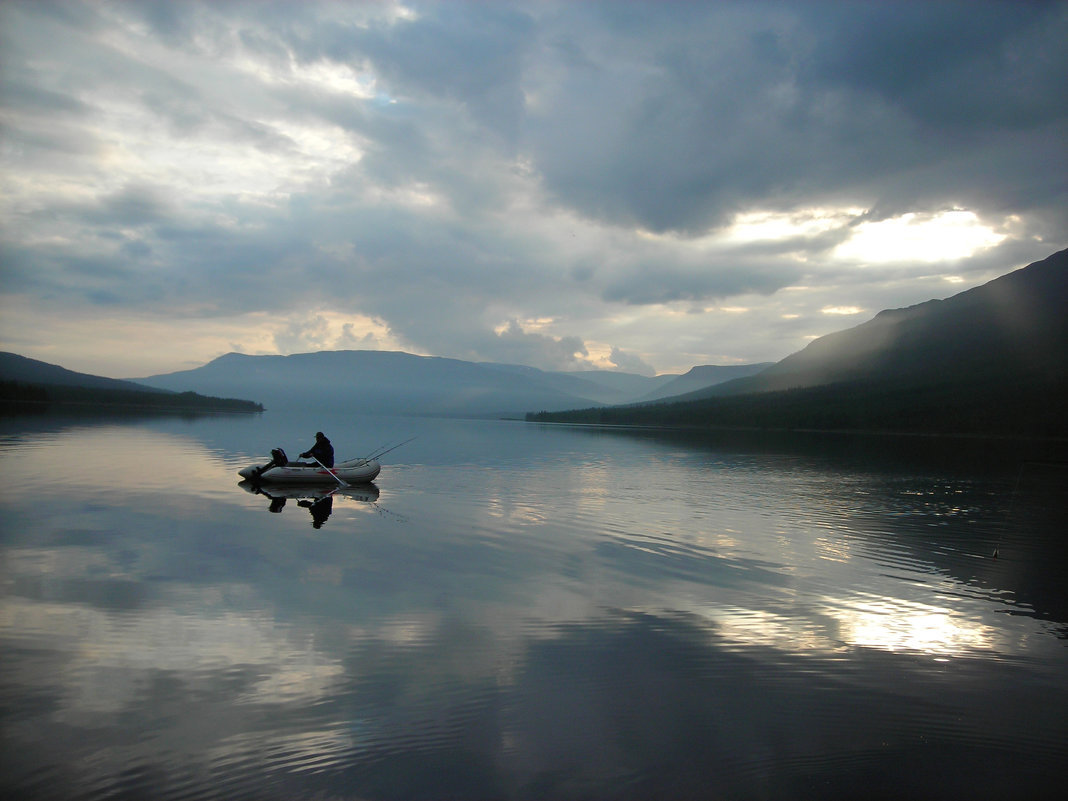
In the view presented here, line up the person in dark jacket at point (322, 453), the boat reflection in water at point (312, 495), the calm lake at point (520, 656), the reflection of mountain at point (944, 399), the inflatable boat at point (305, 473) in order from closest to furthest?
the calm lake at point (520, 656) < the boat reflection in water at point (312, 495) < the inflatable boat at point (305, 473) < the person in dark jacket at point (322, 453) < the reflection of mountain at point (944, 399)

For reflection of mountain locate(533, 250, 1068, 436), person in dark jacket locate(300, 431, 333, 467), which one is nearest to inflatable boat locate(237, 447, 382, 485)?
person in dark jacket locate(300, 431, 333, 467)

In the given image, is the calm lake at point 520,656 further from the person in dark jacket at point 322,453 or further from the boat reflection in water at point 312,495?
the person in dark jacket at point 322,453

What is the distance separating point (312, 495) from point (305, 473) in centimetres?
179

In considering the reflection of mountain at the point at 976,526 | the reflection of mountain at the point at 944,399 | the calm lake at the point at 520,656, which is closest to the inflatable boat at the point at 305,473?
the calm lake at the point at 520,656

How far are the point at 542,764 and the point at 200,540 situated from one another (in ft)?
46.1

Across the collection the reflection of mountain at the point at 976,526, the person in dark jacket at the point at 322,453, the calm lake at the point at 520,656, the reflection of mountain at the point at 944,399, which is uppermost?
the reflection of mountain at the point at 944,399

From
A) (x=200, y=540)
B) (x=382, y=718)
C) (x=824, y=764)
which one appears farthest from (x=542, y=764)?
(x=200, y=540)

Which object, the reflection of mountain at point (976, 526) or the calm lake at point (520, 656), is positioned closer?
the calm lake at point (520, 656)

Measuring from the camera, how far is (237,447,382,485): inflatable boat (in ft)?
96.2

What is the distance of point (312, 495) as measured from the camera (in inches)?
1132

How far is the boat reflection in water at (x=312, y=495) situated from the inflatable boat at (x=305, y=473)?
0.31 m

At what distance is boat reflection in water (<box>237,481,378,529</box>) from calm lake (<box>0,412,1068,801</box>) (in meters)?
2.49

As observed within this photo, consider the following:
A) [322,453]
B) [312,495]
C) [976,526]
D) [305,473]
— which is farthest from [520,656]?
[322,453]

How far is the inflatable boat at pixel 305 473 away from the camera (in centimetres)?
2933
